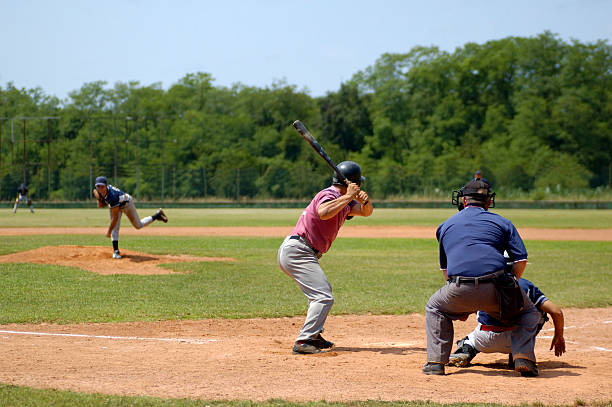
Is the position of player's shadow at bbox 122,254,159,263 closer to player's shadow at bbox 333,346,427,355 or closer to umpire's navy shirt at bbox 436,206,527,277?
player's shadow at bbox 333,346,427,355

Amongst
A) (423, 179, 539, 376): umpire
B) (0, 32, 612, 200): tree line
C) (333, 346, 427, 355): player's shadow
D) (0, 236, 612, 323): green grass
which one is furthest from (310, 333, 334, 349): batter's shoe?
(0, 32, 612, 200): tree line

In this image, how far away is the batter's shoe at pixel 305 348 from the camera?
677 cm

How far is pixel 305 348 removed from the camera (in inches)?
267

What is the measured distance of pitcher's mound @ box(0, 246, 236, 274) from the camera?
14211 millimetres

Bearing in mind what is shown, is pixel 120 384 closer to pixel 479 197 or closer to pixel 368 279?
pixel 479 197

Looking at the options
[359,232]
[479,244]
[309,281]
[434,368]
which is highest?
[479,244]

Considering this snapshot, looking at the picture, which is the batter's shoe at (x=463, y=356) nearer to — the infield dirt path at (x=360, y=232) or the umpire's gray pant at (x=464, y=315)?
the umpire's gray pant at (x=464, y=315)

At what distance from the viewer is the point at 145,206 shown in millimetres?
56906

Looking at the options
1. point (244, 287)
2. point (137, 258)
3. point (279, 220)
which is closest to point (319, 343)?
point (244, 287)

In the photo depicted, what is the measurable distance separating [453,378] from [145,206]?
5330cm

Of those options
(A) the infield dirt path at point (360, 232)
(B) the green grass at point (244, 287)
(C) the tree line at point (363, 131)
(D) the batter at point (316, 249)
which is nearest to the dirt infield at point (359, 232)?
(A) the infield dirt path at point (360, 232)

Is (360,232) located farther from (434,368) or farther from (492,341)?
(434,368)

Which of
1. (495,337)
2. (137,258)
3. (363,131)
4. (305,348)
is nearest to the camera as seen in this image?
Answer: (495,337)

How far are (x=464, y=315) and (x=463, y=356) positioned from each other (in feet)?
1.68
